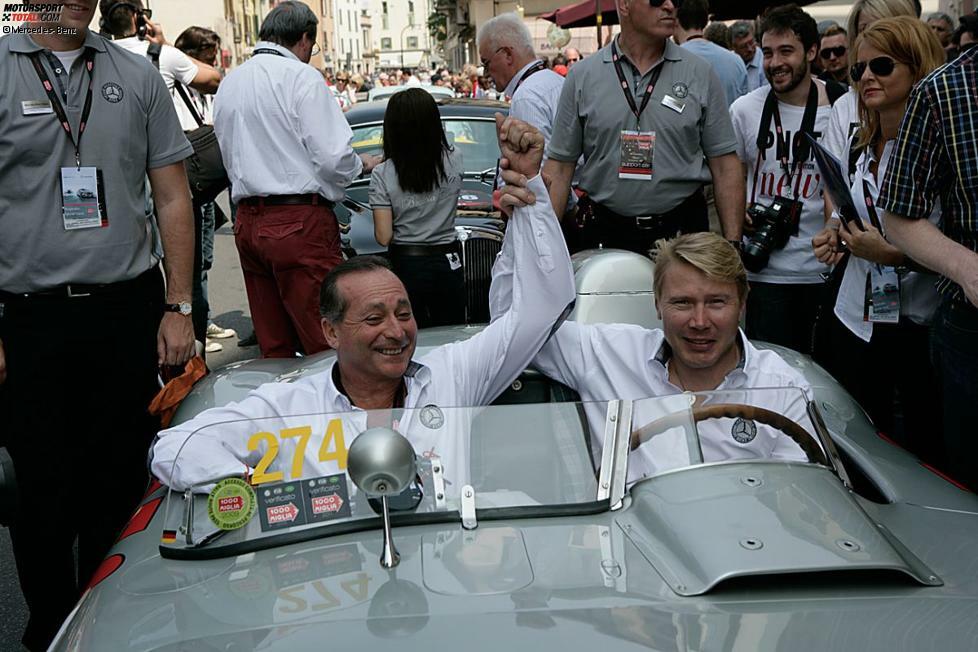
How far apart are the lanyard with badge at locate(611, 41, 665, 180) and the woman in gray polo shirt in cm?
136

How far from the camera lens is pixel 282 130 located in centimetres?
455

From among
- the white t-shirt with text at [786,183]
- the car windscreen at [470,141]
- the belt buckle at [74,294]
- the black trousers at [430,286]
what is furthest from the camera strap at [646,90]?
the car windscreen at [470,141]

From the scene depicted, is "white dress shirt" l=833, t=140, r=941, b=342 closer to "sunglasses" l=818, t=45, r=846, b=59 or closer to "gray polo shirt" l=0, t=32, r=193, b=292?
"gray polo shirt" l=0, t=32, r=193, b=292

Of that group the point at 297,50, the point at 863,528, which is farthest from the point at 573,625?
Result: the point at 297,50

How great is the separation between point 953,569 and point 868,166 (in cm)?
190

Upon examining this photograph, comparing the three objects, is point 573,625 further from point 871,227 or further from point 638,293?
point 871,227

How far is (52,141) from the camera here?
294cm

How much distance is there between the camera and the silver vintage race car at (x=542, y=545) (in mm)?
1731

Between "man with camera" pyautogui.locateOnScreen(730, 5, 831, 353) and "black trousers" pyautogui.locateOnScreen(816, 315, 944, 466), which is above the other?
"man with camera" pyautogui.locateOnScreen(730, 5, 831, 353)

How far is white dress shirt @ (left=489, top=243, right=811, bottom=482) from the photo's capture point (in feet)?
7.97

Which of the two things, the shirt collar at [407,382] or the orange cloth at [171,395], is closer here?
the shirt collar at [407,382]

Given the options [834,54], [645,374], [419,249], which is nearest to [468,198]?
[419,249]

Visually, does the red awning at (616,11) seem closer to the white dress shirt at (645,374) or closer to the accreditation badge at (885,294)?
the accreditation badge at (885,294)

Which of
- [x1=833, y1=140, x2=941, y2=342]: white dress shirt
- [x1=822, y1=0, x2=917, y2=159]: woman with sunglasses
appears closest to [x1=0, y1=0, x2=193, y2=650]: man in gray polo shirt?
[x1=833, y1=140, x2=941, y2=342]: white dress shirt
